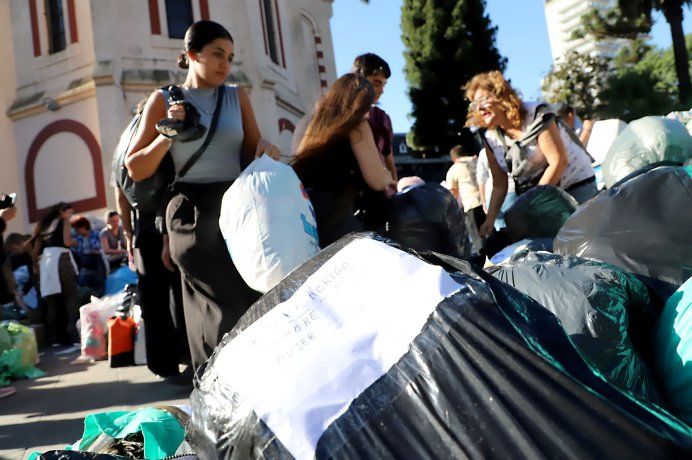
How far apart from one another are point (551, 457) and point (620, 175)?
254cm

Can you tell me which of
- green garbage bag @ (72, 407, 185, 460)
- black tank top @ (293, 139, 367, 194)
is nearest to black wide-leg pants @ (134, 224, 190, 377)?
black tank top @ (293, 139, 367, 194)

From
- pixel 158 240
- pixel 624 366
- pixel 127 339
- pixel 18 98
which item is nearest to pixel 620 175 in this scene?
pixel 624 366

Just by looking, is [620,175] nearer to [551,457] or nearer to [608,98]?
[551,457]

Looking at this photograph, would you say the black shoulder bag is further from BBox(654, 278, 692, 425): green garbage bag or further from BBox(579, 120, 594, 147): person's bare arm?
BBox(579, 120, 594, 147): person's bare arm

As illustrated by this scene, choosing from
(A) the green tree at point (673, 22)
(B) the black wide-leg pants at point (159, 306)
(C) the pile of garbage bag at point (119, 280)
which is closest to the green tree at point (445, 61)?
(A) the green tree at point (673, 22)

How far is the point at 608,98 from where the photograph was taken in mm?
25047

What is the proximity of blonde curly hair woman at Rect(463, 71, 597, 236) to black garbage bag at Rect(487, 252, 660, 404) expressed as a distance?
5.30ft

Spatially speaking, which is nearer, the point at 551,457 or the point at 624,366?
the point at 551,457

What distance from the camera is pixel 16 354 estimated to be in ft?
15.6

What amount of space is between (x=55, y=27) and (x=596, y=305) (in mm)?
14340

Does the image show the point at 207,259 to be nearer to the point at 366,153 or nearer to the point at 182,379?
the point at 366,153

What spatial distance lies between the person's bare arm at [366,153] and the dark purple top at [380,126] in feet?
2.54

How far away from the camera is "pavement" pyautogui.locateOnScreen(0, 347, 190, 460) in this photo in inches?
117

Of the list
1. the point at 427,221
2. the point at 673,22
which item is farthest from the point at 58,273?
the point at 673,22
